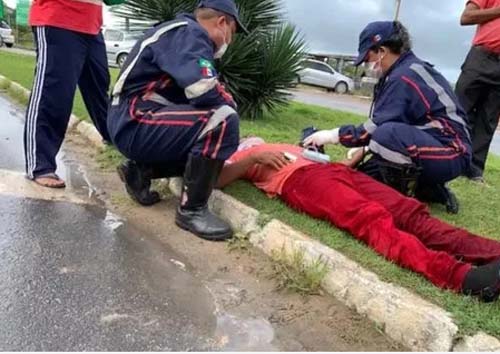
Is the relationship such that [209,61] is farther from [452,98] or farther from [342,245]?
[452,98]

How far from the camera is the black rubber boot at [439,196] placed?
3887mm

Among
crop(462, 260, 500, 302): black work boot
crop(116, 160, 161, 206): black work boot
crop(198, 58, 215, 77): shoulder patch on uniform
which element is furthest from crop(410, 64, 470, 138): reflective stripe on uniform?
crop(116, 160, 161, 206): black work boot

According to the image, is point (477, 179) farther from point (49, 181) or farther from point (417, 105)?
point (49, 181)

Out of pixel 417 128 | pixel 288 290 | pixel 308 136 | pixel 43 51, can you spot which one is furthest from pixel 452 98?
pixel 43 51

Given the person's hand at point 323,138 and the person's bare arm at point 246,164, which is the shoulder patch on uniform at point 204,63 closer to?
the person's bare arm at point 246,164

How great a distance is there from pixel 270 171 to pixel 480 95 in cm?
242

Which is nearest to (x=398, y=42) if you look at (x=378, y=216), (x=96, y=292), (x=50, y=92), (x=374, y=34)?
(x=374, y=34)

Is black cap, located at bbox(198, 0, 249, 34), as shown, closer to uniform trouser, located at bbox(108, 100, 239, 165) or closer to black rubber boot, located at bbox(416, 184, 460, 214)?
uniform trouser, located at bbox(108, 100, 239, 165)

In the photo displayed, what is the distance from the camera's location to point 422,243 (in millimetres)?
2799

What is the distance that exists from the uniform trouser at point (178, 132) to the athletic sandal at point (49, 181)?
70 centimetres

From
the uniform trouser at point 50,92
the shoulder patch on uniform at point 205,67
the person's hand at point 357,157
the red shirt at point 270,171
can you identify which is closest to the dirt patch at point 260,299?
the red shirt at point 270,171

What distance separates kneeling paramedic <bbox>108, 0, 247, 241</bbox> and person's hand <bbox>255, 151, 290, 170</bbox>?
1.07 ft

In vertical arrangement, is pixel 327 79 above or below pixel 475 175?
below

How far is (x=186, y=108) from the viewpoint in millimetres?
3213
